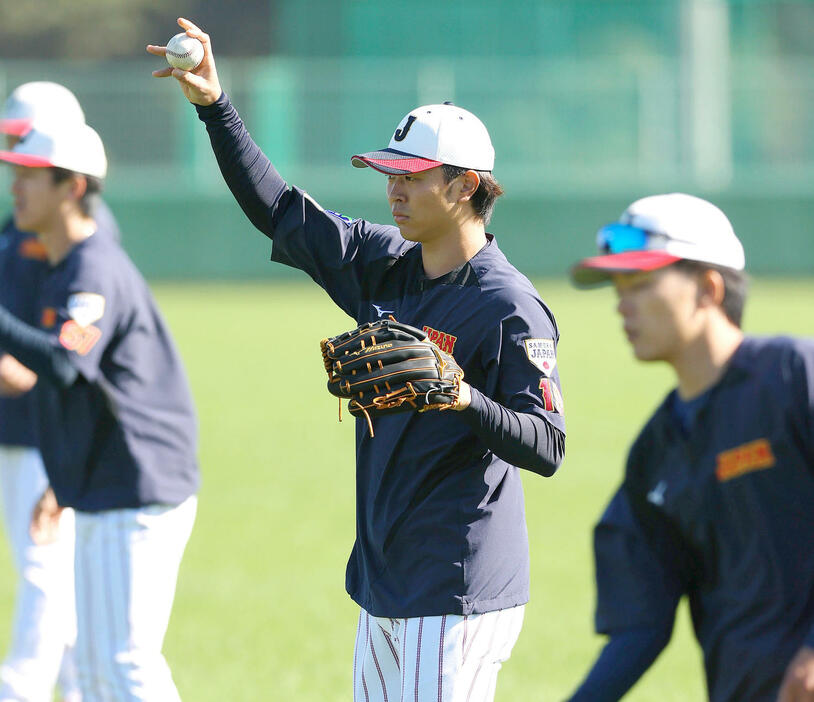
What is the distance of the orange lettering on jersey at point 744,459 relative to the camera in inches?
120

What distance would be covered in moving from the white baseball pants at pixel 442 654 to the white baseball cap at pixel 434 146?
1324mm

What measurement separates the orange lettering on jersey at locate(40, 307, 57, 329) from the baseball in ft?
3.28

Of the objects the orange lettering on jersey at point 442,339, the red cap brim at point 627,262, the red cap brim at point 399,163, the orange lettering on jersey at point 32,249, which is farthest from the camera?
the orange lettering on jersey at point 32,249

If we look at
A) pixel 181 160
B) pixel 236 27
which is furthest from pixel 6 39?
pixel 181 160

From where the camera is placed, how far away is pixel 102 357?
5020 mm

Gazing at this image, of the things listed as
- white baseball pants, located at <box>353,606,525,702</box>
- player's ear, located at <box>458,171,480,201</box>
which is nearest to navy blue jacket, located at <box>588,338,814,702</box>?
white baseball pants, located at <box>353,606,525,702</box>

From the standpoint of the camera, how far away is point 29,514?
19.3 feet

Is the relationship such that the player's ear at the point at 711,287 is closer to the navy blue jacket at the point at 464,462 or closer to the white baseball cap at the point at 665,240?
the white baseball cap at the point at 665,240

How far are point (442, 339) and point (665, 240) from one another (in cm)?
110

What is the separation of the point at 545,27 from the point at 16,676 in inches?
1200

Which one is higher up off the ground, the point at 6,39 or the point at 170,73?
the point at 6,39

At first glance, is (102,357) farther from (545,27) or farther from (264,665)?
(545,27)

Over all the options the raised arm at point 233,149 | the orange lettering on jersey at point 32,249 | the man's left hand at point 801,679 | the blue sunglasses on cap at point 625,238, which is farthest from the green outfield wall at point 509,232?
the man's left hand at point 801,679

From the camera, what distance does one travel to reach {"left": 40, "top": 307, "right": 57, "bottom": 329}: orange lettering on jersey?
193 inches
